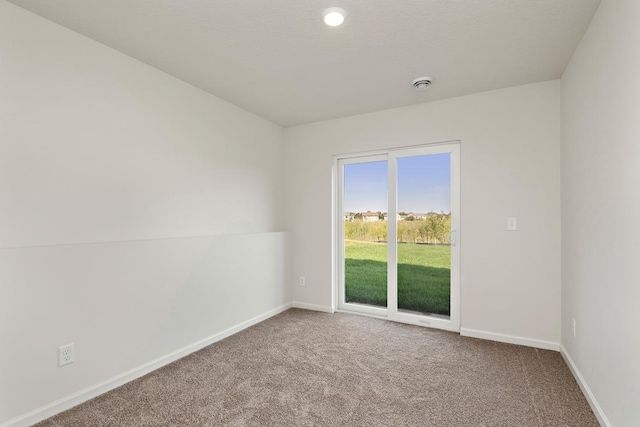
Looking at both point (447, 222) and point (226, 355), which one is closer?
point (226, 355)

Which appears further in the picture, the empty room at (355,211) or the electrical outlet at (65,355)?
the electrical outlet at (65,355)

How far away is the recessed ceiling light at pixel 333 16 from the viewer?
1.92 meters

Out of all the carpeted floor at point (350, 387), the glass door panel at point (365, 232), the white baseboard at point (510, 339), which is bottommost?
the carpeted floor at point (350, 387)

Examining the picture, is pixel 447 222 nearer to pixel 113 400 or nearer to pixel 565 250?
pixel 565 250

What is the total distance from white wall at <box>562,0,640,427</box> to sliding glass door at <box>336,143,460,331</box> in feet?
3.68

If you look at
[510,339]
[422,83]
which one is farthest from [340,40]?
[510,339]

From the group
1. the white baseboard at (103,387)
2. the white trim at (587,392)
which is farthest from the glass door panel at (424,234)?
the white baseboard at (103,387)

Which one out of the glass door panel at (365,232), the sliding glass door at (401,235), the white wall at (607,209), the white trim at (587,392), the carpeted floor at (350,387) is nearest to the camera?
the white wall at (607,209)

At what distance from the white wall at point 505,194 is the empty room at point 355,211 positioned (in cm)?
2

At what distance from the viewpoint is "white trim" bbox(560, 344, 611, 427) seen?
1788mm

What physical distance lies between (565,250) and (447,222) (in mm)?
1062

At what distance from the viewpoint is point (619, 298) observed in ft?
5.31

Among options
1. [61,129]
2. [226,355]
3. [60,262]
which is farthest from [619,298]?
[61,129]

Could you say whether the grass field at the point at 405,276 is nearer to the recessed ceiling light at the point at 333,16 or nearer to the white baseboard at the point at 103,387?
the white baseboard at the point at 103,387
